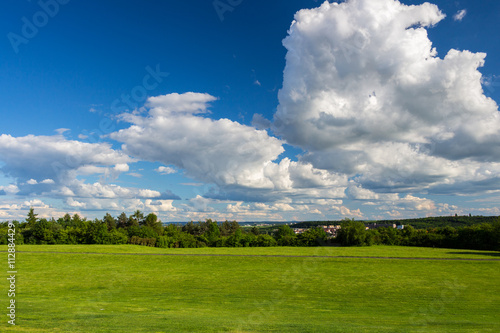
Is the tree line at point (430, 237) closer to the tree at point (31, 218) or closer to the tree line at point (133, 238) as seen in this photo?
the tree line at point (133, 238)

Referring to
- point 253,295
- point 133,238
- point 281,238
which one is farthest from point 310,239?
point 253,295

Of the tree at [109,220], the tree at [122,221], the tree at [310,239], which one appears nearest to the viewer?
the tree at [310,239]

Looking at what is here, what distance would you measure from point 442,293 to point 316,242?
54.8 m

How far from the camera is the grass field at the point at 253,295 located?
1386cm

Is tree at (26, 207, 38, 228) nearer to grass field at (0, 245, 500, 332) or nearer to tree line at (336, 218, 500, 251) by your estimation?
grass field at (0, 245, 500, 332)

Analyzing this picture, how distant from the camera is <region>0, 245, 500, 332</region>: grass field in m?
13.9

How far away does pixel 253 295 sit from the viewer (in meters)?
23.5

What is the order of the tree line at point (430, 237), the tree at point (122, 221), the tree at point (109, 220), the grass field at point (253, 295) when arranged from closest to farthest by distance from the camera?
the grass field at point (253, 295) → the tree line at point (430, 237) → the tree at point (109, 220) → the tree at point (122, 221)

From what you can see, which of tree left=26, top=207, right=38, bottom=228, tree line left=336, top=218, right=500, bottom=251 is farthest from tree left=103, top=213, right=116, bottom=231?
tree line left=336, top=218, right=500, bottom=251

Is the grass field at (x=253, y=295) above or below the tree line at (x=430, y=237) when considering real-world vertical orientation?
above

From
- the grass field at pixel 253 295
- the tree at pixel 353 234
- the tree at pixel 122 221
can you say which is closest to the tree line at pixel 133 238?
the tree at pixel 353 234

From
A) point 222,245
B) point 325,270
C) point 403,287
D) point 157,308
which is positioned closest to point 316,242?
point 222,245

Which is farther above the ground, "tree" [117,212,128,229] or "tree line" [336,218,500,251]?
"tree" [117,212,128,229]

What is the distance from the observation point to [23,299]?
1956 centimetres
